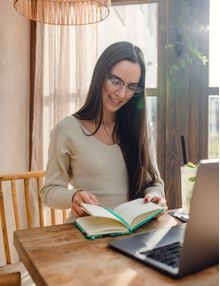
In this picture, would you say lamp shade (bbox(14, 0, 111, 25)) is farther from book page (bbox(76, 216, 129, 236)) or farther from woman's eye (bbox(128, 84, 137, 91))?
book page (bbox(76, 216, 129, 236))

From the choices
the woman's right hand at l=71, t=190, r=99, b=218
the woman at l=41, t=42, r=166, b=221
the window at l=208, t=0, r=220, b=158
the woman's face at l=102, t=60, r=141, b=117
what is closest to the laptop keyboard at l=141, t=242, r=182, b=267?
the woman's right hand at l=71, t=190, r=99, b=218

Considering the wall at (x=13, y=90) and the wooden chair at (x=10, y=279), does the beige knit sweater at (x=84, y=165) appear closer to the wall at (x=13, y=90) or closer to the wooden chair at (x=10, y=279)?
the wooden chair at (x=10, y=279)

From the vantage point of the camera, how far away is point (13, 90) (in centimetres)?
211

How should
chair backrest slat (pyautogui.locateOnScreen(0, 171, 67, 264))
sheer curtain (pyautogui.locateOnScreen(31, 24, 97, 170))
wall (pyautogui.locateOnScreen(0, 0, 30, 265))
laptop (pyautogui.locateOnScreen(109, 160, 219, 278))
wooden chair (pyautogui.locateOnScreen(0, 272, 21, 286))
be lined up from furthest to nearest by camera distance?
1. sheer curtain (pyautogui.locateOnScreen(31, 24, 97, 170))
2. wall (pyautogui.locateOnScreen(0, 0, 30, 265))
3. chair backrest slat (pyautogui.locateOnScreen(0, 171, 67, 264))
4. wooden chair (pyautogui.locateOnScreen(0, 272, 21, 286))
5. laptop (pyautogui.locateOnScreen(109, 160, 219, 278))

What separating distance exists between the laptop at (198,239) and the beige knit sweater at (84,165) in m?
0.61

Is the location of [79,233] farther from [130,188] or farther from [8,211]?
[8,211]

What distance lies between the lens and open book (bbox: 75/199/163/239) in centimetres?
99

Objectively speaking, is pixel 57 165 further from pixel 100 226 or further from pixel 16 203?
pixel 100 226

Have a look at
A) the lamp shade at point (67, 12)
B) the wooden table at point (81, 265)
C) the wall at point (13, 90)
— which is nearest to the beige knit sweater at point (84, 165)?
the wooden table at point (81, 265)

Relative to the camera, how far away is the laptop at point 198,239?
2.15 feet

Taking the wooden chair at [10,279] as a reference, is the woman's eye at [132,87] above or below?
above

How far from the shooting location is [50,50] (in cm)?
217

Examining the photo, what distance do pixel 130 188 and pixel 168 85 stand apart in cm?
87

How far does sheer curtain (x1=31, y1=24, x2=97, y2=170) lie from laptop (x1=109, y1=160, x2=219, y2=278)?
1.45 m
